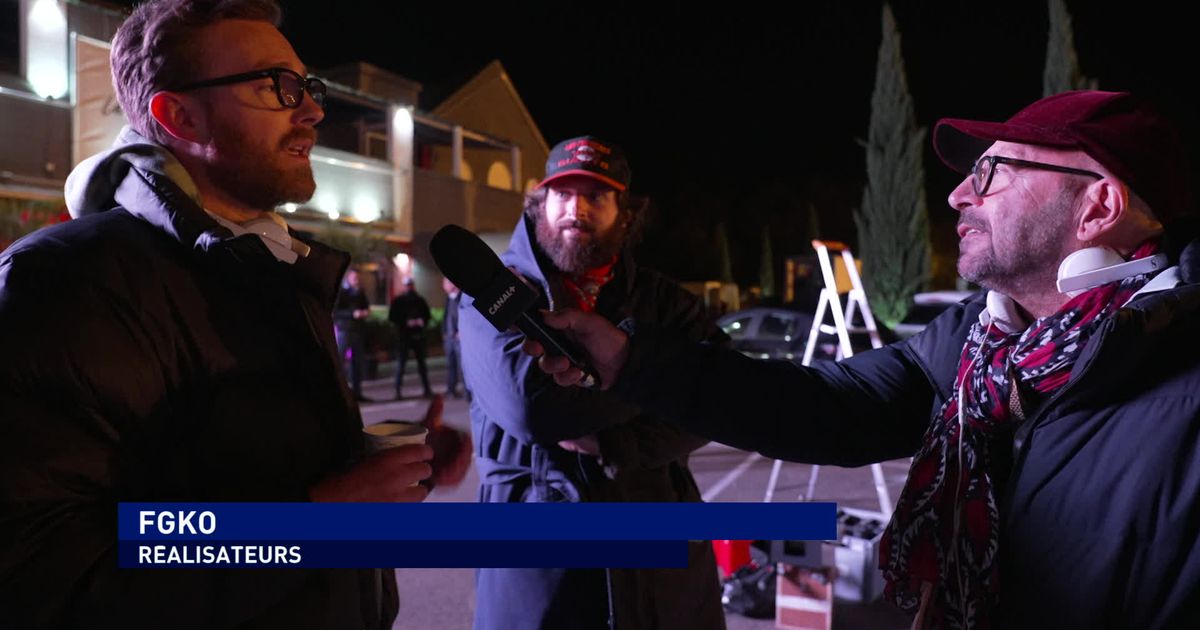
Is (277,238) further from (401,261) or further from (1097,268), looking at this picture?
(401,261)

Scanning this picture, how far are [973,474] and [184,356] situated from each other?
1571 millimetres

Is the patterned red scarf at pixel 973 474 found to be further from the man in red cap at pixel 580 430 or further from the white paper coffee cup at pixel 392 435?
the white paper coffee cup at pixel 392 435

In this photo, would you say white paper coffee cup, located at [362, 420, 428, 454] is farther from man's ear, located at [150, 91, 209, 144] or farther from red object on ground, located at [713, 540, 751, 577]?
red object on ground, located at [713, 540, 751, 577]

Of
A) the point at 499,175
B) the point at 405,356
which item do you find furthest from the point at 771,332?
the point at 499,175

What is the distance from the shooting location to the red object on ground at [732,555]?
454cm

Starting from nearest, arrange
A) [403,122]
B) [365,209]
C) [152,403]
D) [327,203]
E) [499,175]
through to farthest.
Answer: [152,403] → [327,203] → [365,209] → [403,122] → [499,175]

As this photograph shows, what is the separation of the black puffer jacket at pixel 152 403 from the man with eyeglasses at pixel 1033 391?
21.0 inches

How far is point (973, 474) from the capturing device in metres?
1.60

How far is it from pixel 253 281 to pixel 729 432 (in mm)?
1110

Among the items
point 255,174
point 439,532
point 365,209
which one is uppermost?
point 365,209

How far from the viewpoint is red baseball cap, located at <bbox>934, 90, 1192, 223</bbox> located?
1691 millimetres

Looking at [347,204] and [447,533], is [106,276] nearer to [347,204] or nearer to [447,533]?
[447,533]

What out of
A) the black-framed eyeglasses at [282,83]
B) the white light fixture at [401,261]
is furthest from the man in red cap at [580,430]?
the white light fixture at [401,261]

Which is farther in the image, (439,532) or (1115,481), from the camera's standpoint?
(439,532)
